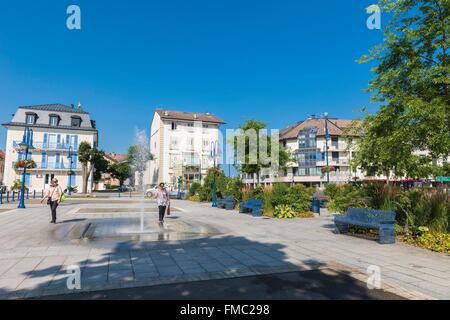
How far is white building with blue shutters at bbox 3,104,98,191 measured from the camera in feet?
164

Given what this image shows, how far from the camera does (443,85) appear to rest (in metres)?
8.46

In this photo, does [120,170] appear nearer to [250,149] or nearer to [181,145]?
[181,145]

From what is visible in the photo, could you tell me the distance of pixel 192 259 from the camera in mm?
6617

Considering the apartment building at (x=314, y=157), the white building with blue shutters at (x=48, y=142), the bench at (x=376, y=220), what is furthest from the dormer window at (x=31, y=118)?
the bench at (x=376, y=220)

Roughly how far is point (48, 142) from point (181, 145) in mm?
22401

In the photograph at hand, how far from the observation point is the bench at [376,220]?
859 centimetres

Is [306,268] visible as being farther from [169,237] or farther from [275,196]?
[275,196]

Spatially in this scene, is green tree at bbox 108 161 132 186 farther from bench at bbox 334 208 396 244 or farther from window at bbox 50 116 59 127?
bench at bbox 334 208 396 244

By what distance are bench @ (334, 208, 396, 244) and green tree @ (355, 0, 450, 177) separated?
59.9 inches

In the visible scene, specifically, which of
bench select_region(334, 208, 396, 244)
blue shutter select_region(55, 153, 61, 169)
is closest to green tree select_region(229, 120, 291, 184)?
bench select_region(334, 208, 396, 244)

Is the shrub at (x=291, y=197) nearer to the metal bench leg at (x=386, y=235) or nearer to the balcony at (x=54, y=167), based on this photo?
the metal bench leg at (x=386, y=235)

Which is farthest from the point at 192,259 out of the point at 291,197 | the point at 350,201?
the point at 291,197
